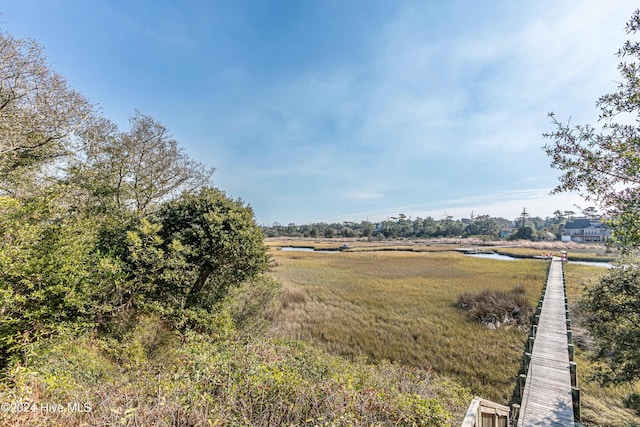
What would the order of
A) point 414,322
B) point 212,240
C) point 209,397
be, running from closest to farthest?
point 209,397
point 212,240
point 414,322

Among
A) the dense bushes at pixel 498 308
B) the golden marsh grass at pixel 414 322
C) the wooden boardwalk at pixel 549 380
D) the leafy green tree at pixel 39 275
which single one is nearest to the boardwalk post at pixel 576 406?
the wooden boardwalk at pixel 549 380

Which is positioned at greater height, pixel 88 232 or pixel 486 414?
pixel 88 232

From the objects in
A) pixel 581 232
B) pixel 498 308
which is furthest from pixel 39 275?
pixel 581 232

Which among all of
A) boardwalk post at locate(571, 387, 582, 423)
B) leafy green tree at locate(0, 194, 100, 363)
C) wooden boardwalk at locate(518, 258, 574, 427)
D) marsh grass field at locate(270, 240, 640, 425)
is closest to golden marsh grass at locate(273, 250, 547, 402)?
marsh grass field at locate(270, 240, 640, 425)

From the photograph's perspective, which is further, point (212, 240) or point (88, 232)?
point (212, 240)

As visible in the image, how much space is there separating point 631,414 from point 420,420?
8862 millimetres

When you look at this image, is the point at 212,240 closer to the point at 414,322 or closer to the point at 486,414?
the point at 486,414

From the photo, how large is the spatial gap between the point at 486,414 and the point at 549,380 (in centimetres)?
506

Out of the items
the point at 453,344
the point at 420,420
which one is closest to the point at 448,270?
the point at 453,344

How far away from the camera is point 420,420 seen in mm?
3646

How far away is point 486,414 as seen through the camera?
4.63m

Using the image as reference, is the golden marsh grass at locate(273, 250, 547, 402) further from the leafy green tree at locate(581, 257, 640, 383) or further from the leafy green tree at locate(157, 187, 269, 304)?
the leafy green tree at locate(157, 187, 269, 304)

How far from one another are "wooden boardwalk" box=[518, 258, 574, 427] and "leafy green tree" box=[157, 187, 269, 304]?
894 cm

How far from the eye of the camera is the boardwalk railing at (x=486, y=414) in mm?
4191
